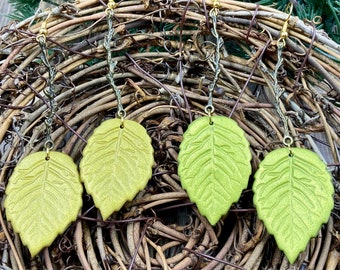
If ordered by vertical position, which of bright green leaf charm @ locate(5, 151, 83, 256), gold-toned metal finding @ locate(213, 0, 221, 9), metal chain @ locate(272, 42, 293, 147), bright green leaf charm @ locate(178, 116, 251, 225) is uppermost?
gold-toned metal finding @ locate(213, 0, 221, 9)

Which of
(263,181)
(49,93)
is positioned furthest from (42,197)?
(263,181)

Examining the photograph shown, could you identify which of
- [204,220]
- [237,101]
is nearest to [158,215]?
[204,220]

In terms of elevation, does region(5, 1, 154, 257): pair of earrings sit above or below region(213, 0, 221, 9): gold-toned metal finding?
below

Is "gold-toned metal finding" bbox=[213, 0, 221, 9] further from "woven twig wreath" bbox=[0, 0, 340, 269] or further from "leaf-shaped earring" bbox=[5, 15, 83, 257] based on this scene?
"leaf-shaped earring" bbox=[5, 15, 83, 257]

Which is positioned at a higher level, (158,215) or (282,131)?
(282,131)

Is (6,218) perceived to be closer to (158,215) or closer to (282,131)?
(158,215)

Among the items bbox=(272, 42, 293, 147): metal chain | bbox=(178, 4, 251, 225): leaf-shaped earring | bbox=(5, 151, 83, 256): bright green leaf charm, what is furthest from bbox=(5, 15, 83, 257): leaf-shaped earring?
bbox=(272, 42, 293, 147): metal chain

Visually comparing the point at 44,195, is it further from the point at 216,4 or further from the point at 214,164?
the point at 216,4
